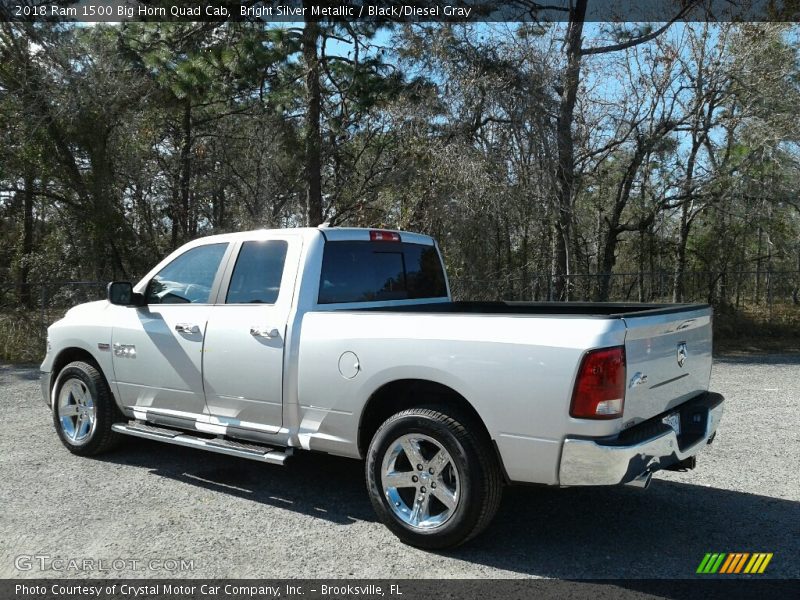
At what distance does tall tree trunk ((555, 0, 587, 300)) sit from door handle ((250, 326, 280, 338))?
10.1 metres

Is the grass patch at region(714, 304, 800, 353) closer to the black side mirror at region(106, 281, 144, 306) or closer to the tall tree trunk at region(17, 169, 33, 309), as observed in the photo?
the black side mirror at region(106, 281, 144, 306)

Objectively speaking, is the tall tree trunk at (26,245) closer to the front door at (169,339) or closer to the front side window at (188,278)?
the front door at (169,339)

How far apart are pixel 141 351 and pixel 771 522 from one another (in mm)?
4902

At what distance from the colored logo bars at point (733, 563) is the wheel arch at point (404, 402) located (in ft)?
4.69

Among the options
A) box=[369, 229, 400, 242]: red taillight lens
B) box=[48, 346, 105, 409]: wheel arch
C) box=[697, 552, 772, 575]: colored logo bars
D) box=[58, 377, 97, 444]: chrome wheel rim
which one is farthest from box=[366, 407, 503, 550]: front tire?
box=[48, 346, 105, 409]: wheel arch

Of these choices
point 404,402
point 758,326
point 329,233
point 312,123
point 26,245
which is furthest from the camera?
point 26,245

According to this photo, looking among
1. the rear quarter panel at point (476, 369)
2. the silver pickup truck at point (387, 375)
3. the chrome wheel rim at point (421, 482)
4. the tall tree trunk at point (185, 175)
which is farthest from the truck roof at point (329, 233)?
the tall tree trunk at point (185, 175)

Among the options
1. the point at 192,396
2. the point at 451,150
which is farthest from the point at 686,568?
the point at 451,150

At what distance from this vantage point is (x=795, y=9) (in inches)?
619

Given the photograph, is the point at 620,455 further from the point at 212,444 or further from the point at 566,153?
the point at 566,153

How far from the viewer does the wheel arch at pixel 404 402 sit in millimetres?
4164


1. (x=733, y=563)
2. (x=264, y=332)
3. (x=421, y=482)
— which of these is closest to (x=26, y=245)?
(x=264, y=332)

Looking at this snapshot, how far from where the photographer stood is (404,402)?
4.52m

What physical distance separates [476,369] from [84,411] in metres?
4.06
